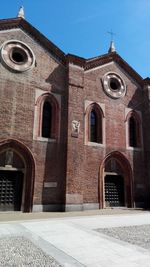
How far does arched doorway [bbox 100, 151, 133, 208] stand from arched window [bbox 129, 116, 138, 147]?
5.77 ft

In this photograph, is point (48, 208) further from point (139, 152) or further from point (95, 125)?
point (139, 152)

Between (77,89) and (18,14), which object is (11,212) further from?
(18,14)

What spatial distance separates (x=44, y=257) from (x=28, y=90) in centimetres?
1134

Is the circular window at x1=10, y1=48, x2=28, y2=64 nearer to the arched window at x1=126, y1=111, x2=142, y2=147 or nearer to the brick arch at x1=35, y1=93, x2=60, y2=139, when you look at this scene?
the brick arch at x1=35, y1=93, x2=60, y2=139

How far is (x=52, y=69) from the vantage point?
16.1 metres

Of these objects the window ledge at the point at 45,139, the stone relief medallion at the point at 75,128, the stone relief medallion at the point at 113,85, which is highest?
the stone relief medallion at the point at 113,85

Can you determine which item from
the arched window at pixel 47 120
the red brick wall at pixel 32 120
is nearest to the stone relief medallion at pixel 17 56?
the red brick wall at pixel 32 120

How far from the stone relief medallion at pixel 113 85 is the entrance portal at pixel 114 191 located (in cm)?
605

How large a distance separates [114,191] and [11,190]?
7086 millimetres

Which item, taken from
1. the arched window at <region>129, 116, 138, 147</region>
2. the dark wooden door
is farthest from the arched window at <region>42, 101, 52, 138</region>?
the arched window at <region>129, 116, 138, 147</region>

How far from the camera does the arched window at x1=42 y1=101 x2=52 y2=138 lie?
49.3ft

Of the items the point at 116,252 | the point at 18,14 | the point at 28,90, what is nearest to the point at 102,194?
the point at 28,90

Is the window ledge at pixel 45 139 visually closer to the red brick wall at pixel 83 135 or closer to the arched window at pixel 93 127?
the red brick wall at pixel 83 135

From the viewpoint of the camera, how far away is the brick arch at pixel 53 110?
14.7m
